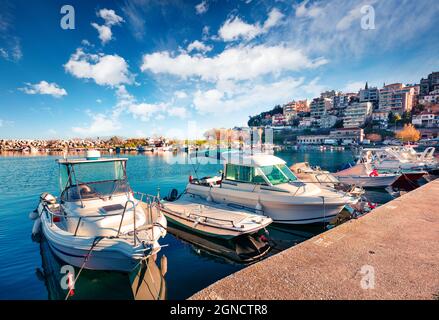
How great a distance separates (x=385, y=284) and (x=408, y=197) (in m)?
9.30

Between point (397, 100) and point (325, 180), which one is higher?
point (397, 100)

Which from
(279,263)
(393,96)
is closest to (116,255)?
(279,263)

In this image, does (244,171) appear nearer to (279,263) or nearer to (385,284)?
(279,263)

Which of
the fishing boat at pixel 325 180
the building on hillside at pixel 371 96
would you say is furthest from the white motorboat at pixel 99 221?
the building on hillside at pixel 371 96

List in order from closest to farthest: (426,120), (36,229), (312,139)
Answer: (36,229), (426,120), (312,139)

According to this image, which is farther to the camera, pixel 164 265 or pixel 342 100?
pixel 342 100

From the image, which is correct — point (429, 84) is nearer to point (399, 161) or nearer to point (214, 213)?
point (399, 161)

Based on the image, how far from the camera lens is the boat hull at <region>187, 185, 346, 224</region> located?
1050 centimetres

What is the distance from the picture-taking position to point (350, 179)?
826 inches

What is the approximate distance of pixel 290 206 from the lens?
35.6ft

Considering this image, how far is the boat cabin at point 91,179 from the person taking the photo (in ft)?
27.8

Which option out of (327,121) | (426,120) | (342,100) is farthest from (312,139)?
(426,120)

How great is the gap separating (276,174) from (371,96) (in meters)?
144

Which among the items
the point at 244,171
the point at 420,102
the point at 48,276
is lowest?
the point at 48,276
